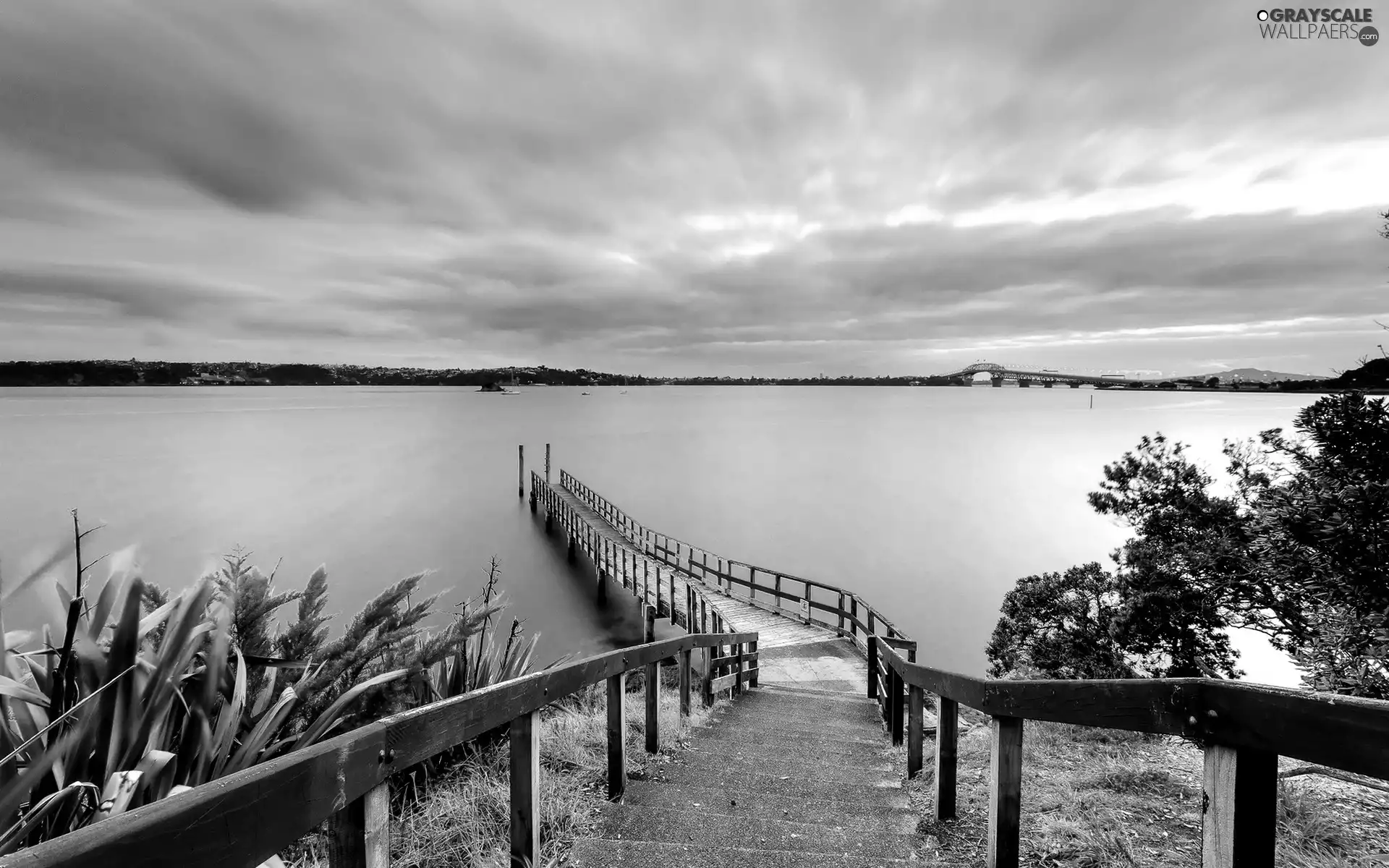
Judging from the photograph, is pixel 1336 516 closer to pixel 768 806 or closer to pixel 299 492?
pixel 768 806

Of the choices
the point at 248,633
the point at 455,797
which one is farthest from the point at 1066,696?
the point at 248,633

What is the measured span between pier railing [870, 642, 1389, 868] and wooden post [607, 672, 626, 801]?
1.91m

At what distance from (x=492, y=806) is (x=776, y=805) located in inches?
67.5

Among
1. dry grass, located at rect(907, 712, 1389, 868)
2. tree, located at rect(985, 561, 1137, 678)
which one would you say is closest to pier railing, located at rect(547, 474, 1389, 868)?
dry grass, located at rect(907, 712, 1389, 868)

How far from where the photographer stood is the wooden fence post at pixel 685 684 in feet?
19.7

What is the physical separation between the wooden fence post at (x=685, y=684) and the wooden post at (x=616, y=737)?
7.79ft

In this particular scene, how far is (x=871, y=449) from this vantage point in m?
85.6

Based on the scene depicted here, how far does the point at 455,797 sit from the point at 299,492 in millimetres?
49385

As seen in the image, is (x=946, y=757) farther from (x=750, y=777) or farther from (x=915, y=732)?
(x=750, y=777)

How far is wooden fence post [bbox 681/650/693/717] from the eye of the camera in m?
6.02

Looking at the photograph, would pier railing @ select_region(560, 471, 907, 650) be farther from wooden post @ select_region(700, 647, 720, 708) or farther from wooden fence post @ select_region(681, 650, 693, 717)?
wooden fence post @ select_region(681, 650, 693, 717)

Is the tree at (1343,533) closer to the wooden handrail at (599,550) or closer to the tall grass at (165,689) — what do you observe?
the wooden handrail at (599,550)

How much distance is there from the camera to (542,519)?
1542 inches

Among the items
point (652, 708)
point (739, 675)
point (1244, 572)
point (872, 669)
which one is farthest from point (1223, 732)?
point (1244, 572)
